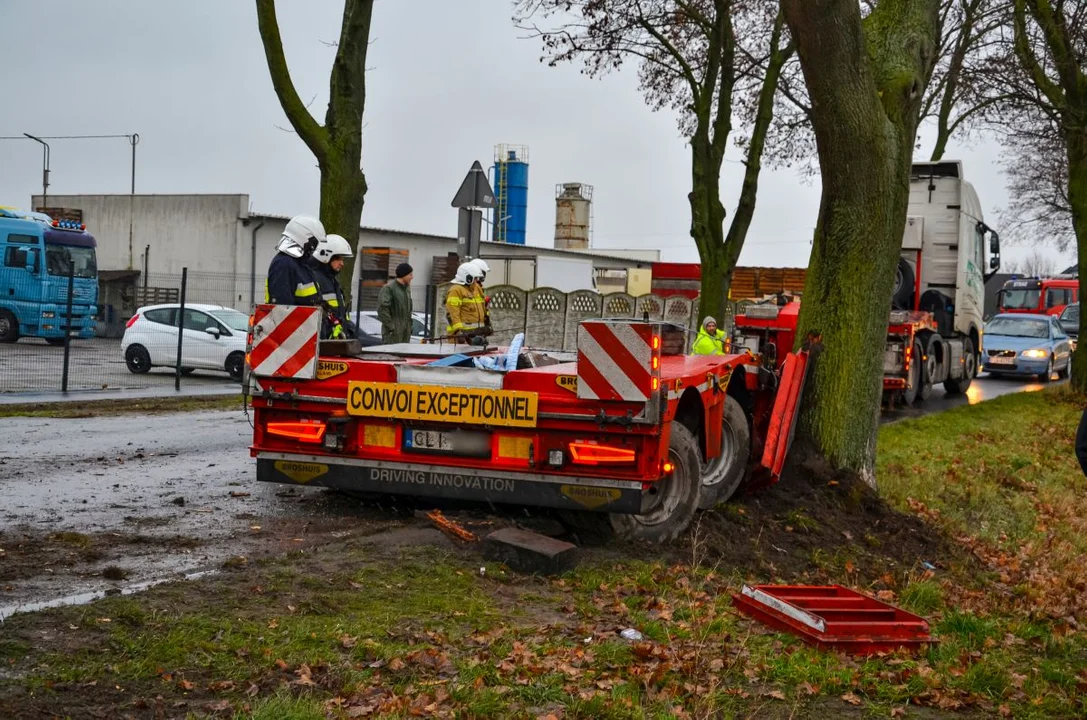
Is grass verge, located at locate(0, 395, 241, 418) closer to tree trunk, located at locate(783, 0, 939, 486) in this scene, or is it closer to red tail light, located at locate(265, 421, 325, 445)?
red tail light, located at locate(265, 421, 325, 445)

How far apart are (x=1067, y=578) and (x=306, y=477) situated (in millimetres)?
5335

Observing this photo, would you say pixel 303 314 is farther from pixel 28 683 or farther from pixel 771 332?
pixel 771 332

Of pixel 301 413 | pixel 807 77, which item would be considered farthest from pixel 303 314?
pixel 807 77

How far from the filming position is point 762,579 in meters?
7.46

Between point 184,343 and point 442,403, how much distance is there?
16.8m

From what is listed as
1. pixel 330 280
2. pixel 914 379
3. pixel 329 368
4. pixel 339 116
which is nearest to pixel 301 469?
pixel 329 368

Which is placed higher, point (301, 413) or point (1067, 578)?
point (301, 413)

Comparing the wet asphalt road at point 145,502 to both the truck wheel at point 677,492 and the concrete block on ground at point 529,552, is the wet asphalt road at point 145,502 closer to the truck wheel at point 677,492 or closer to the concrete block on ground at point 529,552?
the concrete block on ground at point 529,552

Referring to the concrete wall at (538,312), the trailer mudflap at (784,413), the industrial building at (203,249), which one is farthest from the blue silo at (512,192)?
the trailer mudflap at (784,413)

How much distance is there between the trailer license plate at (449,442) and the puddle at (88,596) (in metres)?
1.66

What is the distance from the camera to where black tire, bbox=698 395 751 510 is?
29.6 ft

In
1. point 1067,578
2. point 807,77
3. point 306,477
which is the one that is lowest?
point 1067,578

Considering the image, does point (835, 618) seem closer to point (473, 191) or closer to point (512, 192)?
point (473, 191)

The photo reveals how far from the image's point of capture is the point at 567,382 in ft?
24.1
